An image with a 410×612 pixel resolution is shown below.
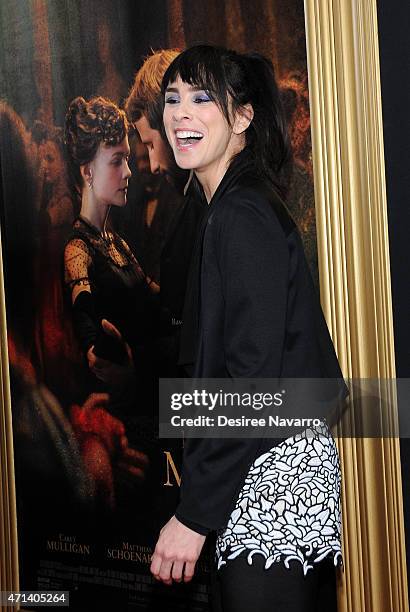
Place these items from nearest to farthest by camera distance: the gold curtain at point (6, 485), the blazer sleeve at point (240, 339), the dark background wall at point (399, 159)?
the blazer sleeve at point (240, 339), the dark background wall at point (399, 159), the gold curtain at point (6, 485)

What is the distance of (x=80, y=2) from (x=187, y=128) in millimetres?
1110

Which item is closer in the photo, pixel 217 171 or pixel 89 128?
pixel 217 171

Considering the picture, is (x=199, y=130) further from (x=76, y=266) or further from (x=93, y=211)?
(x=76, y=266)

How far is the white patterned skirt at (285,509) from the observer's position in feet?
4.53

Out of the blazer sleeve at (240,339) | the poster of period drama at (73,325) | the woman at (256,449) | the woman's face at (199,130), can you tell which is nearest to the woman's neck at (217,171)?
the woman's face at (199,130)

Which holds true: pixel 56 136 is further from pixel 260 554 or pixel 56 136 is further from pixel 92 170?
pixel 260 554

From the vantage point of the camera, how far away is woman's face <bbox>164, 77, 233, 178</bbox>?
1652 mm

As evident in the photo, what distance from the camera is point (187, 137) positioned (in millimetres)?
1720

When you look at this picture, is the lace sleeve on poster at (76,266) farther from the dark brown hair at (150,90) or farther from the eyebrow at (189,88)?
the eyebrow at (189,88)

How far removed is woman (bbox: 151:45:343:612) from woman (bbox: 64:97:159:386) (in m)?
0.99

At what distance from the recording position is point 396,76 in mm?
1989

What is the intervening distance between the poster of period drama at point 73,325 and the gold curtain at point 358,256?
0.25m

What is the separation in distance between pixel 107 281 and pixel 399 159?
1043mm

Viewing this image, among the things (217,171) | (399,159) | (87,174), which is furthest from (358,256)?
(87,174)
